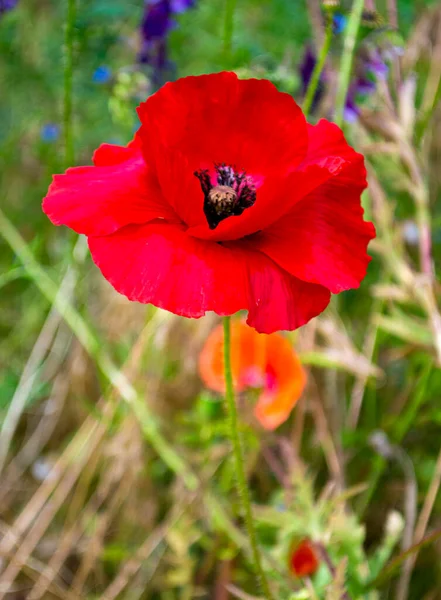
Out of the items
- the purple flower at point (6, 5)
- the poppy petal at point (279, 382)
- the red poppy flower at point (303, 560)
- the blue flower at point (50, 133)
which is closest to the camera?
the red poppy flower at point (303, 560)

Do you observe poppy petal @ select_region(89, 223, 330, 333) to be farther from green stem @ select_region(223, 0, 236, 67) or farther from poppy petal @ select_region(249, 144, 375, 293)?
green stem @ select_region(223, 0, 236, 67)

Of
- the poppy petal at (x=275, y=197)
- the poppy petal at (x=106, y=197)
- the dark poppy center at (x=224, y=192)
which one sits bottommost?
the dark poppy center at (x=224, y=192)

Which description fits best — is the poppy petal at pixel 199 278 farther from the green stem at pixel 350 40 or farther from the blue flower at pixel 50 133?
the blue flower at pixel 50 133

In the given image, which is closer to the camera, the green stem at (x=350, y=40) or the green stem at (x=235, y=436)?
the green stem at (x=235, y=436)

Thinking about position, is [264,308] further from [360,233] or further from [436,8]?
[436,8]

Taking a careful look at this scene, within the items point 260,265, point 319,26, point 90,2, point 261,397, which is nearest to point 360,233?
point 260,265

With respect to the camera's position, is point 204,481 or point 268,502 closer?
point 204,481

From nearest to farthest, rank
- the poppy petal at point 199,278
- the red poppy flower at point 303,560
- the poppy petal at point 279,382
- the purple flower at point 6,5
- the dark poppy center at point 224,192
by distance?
A: the poppy petal at point 199,278, the dark poppy center at point 224,192, the red poppy flower at point 303,560, the poppy petal at point 279,382, the purple flower at point 6,5

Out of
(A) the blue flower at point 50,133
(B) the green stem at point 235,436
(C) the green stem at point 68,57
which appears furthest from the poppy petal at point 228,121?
(A) the blue flower at point 50,133
